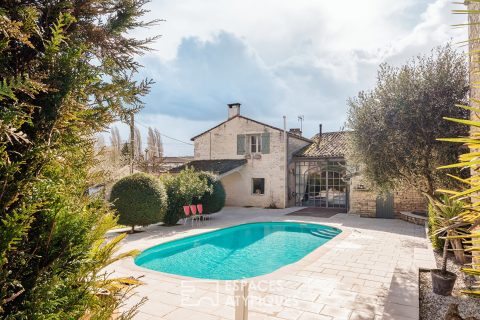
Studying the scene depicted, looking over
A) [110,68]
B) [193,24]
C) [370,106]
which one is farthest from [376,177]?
[110,68]

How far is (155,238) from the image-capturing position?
11.3 m

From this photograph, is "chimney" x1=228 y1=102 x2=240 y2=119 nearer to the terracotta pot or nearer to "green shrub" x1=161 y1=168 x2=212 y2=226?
"green shrub" x1=161 y1=168 x2=212 y2=226

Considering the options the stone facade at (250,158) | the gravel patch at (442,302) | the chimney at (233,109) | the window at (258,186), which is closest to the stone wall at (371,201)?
the stone facade at (250,158)

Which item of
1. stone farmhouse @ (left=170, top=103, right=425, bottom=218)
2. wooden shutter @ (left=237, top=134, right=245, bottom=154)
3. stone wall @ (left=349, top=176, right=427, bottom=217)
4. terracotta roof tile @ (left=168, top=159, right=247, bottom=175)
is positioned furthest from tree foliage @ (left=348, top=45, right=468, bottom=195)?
wooden shutter @ (left=237, top=134, right=245, bottom=154)

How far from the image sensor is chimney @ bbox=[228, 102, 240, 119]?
23672mm

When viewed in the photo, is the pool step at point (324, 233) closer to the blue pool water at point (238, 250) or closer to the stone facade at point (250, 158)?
the blue pool water at point (238, 250)

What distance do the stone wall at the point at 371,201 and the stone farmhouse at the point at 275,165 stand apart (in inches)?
40.8

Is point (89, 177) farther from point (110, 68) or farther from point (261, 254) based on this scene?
point (261, 254)

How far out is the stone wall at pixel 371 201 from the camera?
16.1 meters

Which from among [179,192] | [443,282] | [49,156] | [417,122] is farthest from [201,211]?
[49,156]

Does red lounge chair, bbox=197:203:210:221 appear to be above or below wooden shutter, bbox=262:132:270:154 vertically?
below

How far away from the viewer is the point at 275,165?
69.5 feet

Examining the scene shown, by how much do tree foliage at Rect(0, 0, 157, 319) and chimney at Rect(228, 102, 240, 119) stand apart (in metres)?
21.2

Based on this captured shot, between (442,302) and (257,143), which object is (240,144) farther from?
(442,302)
